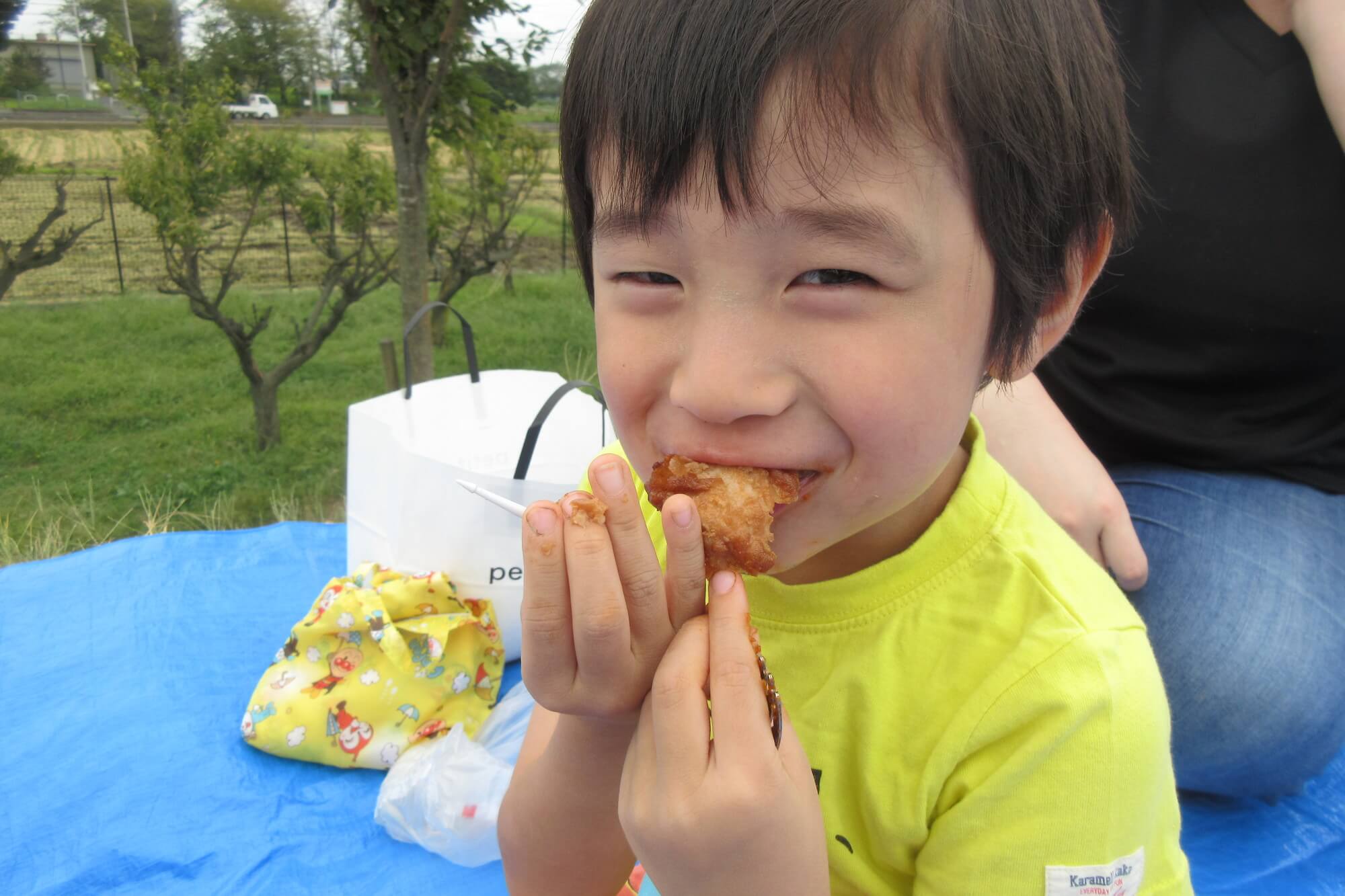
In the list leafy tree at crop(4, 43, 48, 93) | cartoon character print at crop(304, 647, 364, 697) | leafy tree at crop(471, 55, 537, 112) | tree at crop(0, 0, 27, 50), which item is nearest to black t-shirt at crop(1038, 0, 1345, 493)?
cartoon character print at crop(304, 647, 364, 697)

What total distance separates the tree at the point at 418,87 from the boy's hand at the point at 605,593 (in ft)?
9.81

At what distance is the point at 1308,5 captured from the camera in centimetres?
189

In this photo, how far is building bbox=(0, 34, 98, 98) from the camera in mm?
4922

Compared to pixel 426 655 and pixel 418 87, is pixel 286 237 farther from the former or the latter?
pixel 426 655

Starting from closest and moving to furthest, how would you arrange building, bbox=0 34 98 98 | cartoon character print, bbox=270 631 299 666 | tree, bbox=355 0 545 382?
cartoon character print, bbox=270 631 299 666, tree, bbox=355 0 545 382, building, bbox=0 34 98 98

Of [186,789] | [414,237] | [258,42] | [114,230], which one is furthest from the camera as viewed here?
[114,230]

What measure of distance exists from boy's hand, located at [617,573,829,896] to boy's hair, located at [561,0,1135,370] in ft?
1.60

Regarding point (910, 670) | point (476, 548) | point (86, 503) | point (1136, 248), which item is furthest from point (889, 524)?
point (86, 503)

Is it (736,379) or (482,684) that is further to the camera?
(482,684)

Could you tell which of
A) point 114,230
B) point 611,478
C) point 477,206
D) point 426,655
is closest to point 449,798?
point 426,655

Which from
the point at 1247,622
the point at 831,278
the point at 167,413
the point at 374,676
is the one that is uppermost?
the point at 831,278

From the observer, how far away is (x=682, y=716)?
1021mm

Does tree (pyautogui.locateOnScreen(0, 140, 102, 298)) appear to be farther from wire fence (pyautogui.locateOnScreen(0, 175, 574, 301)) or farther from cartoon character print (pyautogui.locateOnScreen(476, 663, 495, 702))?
cartoon character print (pyautogui.locateOnScreen(476, 663, 495, 702))

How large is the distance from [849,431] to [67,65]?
224 inches
